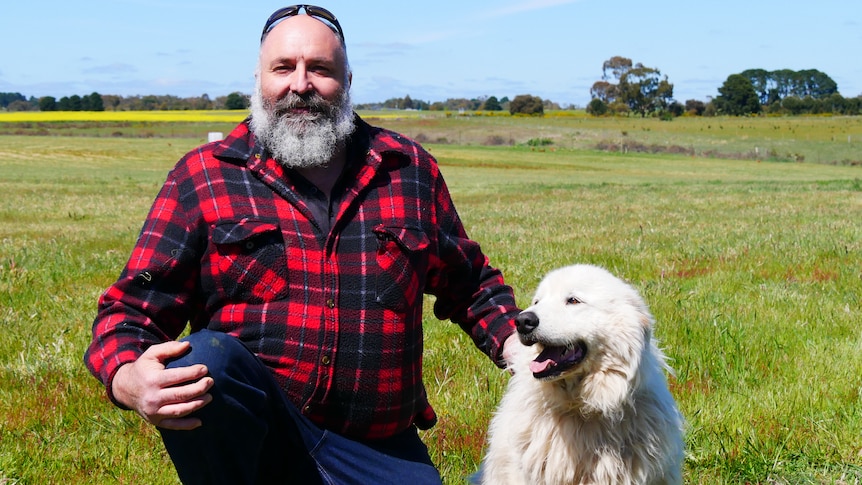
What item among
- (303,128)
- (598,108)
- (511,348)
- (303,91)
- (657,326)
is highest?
(303,91)

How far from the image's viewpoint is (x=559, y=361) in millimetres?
3432

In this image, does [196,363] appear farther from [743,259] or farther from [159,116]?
[159,116]

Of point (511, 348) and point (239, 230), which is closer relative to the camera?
point (239, 230)

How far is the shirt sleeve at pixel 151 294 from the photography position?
10.4 feet

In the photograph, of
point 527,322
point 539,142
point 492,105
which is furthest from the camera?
point 492,105

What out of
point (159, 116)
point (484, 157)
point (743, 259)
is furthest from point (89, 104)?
point (743, 259)

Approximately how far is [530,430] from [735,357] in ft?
7.27

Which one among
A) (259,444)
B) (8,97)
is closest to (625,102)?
(8,97)

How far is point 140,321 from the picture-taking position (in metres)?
3.30

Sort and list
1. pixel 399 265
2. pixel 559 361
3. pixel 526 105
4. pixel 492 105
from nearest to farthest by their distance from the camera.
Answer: pixel 559 361
pixel 399 265
pixel 526 105
pixel 492 105

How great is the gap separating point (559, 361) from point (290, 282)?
118cm

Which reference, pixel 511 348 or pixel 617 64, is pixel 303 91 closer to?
pixel 511 348

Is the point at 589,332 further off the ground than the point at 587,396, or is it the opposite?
the point at 589,332

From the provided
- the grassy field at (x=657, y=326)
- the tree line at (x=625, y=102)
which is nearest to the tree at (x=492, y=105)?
the tree line at (x=625, y=102)
